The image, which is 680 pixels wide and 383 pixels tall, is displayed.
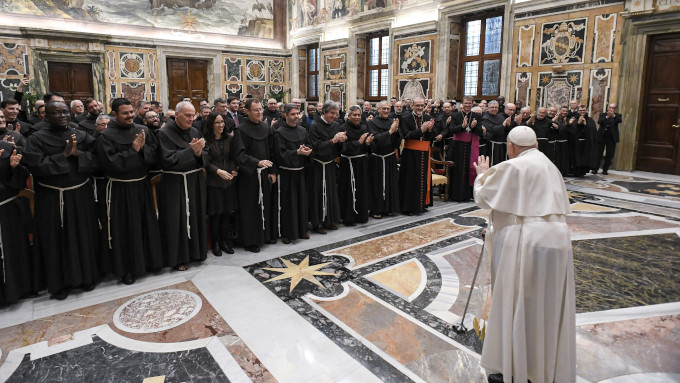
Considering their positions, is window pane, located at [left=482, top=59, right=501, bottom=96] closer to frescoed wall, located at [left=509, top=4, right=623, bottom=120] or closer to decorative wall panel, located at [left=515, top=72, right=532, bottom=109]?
frescoed wall, located at [left=509, top=4, right=623, bottom=120]

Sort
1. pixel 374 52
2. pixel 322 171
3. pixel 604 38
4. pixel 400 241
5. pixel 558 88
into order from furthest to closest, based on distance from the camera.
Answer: pixel 374 52
pixel 558 88
pixel 604 38
pixel 322 171
pixel 400 241

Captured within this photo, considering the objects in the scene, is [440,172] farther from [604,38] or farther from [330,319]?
[330,319]

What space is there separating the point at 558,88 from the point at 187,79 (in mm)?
12337

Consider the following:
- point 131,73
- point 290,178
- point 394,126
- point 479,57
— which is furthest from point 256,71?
point 290,178

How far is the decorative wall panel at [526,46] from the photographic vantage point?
10.9m

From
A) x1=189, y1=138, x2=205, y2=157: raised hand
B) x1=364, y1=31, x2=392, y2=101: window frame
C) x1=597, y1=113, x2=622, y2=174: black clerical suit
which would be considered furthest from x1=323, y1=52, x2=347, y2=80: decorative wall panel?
x1=189, y1=138, x2=205, y2=157: raised hand

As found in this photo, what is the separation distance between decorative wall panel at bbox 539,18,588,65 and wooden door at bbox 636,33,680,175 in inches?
61.8

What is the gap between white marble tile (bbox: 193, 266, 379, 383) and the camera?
3043 mm

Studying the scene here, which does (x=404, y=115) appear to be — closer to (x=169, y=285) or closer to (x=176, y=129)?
(x=176, y=129)

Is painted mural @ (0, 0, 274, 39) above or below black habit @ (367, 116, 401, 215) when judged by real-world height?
above

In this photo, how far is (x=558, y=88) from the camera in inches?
424

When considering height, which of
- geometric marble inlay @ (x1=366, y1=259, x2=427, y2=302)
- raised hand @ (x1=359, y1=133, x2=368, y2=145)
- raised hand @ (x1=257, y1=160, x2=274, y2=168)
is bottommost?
geometric marble inlay @ (x1=366, y1=259, x2=427, y2=302)

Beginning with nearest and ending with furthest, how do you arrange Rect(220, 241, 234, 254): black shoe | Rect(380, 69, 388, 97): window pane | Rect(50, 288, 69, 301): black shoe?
Rect(50, 288, 69, 301): black shoe
Rect(220, 241, 234, 254): black shoe
Rect(380, 69, 388, 97): window pane

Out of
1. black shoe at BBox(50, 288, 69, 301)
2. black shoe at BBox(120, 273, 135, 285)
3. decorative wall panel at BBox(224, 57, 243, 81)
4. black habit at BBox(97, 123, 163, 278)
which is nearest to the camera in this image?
black shoe at BBox(50, 288, 69, 301)
